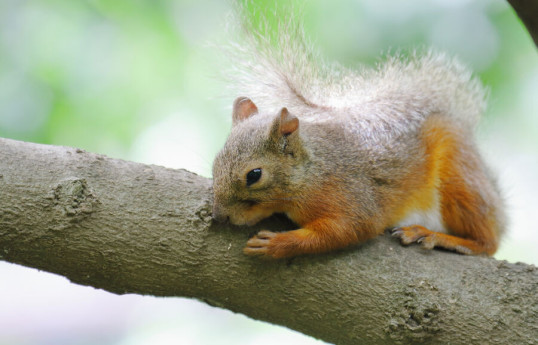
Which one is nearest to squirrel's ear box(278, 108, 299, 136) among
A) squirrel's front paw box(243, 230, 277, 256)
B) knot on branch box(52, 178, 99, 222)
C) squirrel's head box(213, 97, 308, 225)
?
squirrel's head box(213, 97, 308, 225)

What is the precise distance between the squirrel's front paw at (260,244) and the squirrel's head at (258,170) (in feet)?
0.43

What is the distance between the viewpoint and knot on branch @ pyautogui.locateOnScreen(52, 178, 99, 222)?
257 centimetres

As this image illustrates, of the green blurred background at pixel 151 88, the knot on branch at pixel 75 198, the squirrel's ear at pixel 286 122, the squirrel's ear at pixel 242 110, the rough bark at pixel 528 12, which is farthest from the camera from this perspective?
the green blurred background at pixel 151 88

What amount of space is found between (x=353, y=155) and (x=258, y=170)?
2.20ft

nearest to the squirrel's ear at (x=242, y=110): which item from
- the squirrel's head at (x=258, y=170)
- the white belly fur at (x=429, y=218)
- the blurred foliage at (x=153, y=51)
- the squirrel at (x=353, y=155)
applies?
the squirrel at (x=353, y=155)

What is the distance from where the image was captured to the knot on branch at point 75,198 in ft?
8.42

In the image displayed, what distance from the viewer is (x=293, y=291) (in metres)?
2.73

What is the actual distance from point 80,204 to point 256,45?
1840mm

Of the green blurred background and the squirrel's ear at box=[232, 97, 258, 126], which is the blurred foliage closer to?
the green blurred background

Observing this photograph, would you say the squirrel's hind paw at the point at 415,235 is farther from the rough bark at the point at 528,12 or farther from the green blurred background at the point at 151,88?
the green blurred background at the point at 151,88

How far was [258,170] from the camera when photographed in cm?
289

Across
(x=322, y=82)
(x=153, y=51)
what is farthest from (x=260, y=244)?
(x=153, y=51)

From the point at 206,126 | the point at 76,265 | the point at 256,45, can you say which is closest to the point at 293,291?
the point at 76,265

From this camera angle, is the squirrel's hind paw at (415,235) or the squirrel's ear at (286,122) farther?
the squirrel's hind paw at (415,235)
